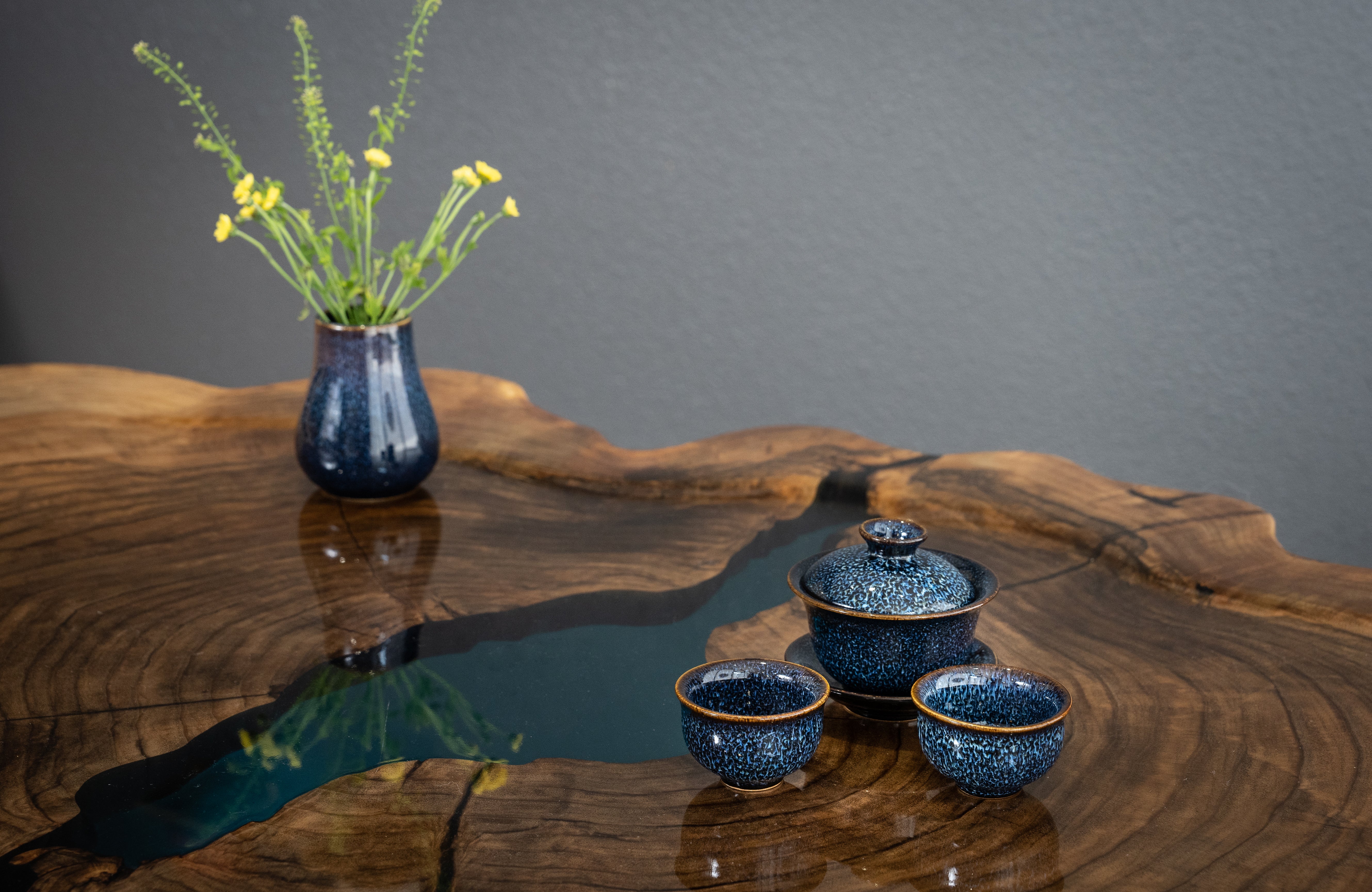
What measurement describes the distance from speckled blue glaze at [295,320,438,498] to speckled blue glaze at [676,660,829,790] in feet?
1.73

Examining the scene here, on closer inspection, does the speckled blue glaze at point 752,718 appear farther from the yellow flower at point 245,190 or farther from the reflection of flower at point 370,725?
the yellow flower at point 245,190

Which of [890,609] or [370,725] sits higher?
[890,609]

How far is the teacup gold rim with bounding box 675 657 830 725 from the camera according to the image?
0.62 m

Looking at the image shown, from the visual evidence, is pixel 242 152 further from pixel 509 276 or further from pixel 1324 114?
pixel 1324 114

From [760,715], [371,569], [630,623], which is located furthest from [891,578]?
[371,569]

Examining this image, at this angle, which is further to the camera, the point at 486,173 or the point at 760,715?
the point at 486,173

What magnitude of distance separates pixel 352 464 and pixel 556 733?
47cm

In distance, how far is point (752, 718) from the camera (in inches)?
24.3

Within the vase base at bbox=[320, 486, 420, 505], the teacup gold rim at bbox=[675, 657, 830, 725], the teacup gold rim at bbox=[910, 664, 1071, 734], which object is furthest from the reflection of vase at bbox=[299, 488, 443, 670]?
the teacup gold rim at bbox=[910, 664, 1071, 734]

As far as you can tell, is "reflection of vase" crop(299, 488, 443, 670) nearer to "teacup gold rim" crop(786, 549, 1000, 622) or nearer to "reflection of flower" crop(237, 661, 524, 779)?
"reflection of flower" crop(237, 661, 524, 779)

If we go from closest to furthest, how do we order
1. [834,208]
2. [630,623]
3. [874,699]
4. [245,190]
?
[874,699] < [630,623] < [245,190] < [834,208]

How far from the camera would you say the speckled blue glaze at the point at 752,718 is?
630 mm

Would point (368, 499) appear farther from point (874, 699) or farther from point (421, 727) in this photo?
point (874, 699)

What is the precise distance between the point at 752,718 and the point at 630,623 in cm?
29
